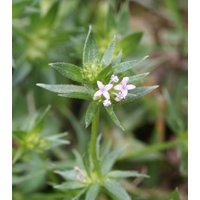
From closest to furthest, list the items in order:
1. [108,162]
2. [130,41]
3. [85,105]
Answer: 1. [108,162]
2. [130,41]
3. [85,105]

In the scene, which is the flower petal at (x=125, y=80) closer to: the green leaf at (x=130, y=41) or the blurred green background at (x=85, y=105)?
the blurred green background at (x=85, y=105)

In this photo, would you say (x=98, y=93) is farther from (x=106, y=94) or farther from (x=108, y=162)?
(x=108, y=162)

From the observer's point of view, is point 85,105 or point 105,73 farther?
point 85,105

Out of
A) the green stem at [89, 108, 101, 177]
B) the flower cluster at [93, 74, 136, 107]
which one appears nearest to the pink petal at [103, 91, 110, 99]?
the flower cluster at [93, 74, 136, 107]

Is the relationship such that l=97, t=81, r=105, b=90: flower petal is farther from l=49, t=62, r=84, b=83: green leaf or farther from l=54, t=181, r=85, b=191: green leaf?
l=54, t=181, r=85, b=191: green leaf

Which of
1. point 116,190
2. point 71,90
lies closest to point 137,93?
point 71,90

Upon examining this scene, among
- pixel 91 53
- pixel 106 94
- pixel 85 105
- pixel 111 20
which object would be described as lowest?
pixel 106 94
